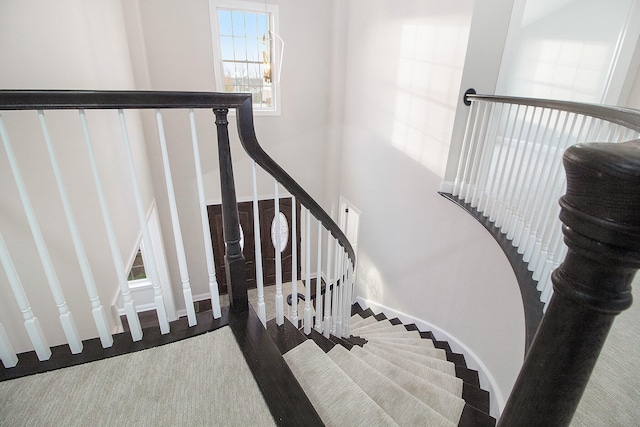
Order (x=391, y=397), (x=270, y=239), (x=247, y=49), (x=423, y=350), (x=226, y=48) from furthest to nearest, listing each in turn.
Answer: (x=270, y=239) < (x=247, y=49) < (x=226, y=48) < (x=423, y=350) < (x=391, y=397)

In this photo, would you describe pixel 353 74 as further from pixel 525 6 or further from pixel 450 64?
pixel 525 6

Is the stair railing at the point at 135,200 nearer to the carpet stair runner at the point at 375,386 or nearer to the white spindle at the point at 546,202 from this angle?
the carpet stair runner at the point at 375,386

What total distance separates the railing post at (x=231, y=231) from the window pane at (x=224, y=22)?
13.7ft

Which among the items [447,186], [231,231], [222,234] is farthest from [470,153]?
[222,234]

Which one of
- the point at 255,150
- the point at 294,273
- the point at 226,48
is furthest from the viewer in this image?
the point at 226,48

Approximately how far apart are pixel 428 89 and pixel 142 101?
2.98m

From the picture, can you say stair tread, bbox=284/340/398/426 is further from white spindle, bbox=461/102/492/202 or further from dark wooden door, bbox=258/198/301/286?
dark wooden door, bbox=258/198/301/286

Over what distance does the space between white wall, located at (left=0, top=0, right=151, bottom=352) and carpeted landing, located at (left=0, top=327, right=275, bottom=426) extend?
494mm

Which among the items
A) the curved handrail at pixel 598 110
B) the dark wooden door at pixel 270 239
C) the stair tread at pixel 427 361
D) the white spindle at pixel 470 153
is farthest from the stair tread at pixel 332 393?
the dark wooden door at pixel 270 239

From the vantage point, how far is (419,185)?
3547 mm

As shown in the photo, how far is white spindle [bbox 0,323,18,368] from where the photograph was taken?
1.05 m

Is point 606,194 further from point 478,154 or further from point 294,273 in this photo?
point 478,154

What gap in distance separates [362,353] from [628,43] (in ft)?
9.71

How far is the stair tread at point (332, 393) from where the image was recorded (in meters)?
1.20
